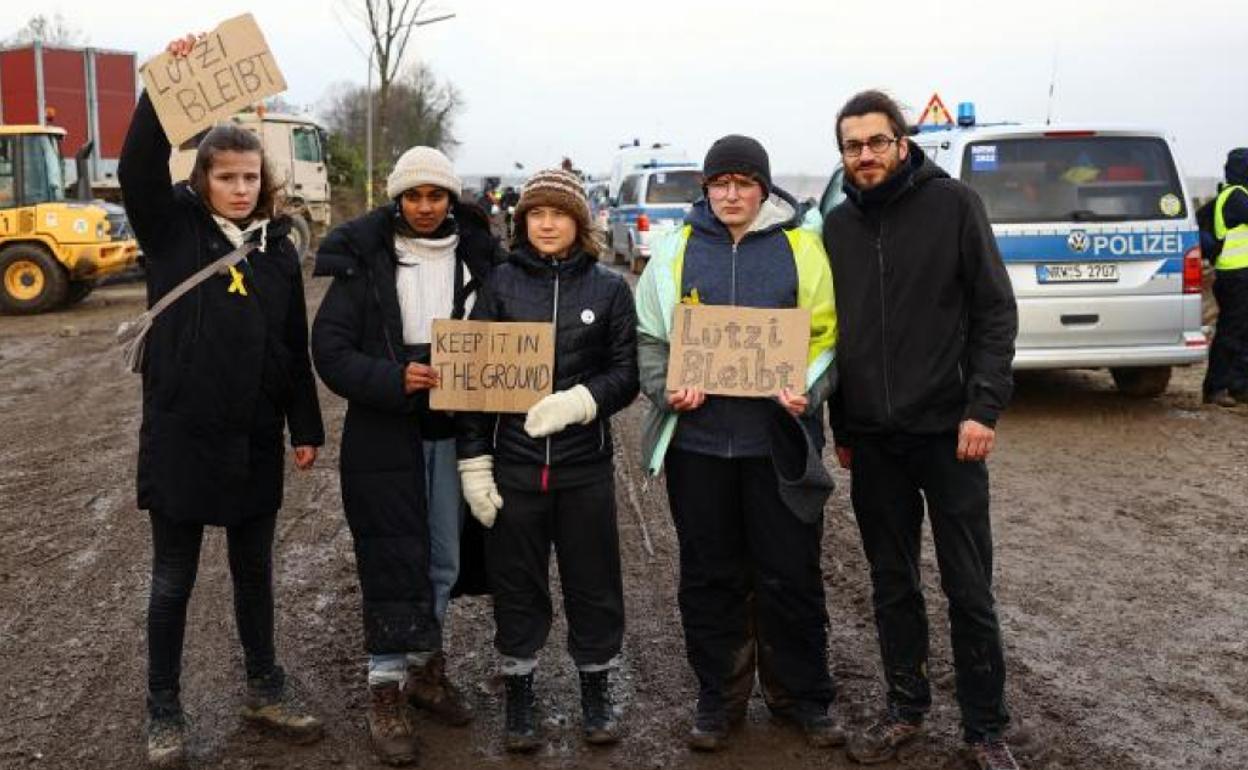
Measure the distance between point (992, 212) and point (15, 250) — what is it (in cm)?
1456

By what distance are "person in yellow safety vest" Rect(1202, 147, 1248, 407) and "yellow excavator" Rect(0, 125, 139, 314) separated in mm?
14972

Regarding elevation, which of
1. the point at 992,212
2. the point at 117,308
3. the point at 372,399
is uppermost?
the point at 992,212

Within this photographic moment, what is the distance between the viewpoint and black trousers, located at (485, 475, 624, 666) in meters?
4.10

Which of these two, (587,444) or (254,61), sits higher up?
(254,61)

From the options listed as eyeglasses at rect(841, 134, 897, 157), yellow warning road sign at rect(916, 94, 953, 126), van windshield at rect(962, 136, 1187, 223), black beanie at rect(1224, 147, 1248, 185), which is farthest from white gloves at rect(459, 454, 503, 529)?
yellow warning road sign at rect(916, 94, 953, 126)

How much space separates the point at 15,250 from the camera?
17.9m

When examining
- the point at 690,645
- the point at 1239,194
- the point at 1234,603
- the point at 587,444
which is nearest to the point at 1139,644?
the point at 1234,603

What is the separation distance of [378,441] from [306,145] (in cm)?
2441

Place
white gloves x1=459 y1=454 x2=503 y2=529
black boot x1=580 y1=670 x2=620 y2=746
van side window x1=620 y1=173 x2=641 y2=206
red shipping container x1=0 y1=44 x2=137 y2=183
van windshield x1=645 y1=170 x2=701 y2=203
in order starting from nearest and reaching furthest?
white gloves x1=459 y1=454 x2=503 y2=529 → black boot x1=580 y1=670 x2=620 y2=746 → van windshield x1=645 y1=170 x2=701 y2=203 → van side window x1=620 y1=173 x2=641 y2=206 → red shipping container x1=0 y1=44 x2=137 y2=183

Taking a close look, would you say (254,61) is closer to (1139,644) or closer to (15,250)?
(1139,644)

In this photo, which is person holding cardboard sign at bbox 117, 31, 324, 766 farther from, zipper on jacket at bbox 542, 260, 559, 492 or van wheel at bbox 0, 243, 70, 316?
van wheel at bbox 0, 243, 70, 316

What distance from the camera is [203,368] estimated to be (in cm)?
391

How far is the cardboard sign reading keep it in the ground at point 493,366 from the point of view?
156 inches

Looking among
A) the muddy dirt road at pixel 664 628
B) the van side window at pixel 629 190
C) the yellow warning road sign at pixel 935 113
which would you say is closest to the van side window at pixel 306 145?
the van side window at pixel 629 190
